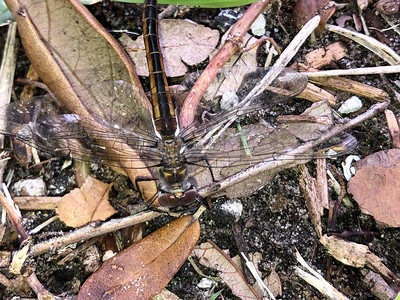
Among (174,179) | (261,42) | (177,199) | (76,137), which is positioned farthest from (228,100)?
(76,137)

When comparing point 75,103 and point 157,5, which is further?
point 157,5

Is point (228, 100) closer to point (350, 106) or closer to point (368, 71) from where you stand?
point (350, 106)

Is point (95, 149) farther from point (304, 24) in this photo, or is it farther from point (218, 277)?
point (304, 24)

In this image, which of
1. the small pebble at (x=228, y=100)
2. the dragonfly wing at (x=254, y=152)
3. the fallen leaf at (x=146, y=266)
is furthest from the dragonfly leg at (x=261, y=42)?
the fallen leaf at (x=146, y=266)

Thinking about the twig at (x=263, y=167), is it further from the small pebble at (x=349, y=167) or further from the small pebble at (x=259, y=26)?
the small pebble at (x=259, y=26)

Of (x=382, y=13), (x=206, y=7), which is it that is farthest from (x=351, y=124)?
(x=206, y=7)

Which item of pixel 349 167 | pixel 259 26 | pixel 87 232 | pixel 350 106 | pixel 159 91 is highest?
pixel 259 26
